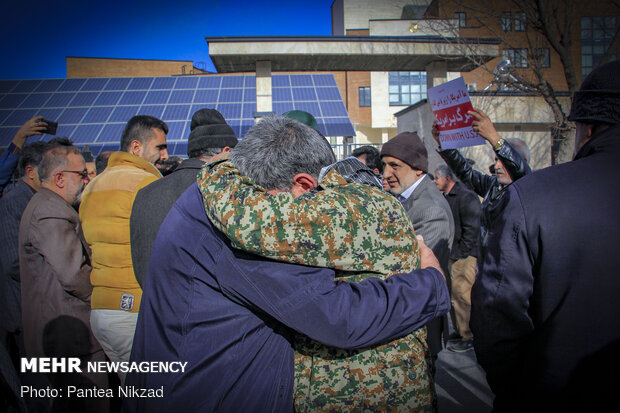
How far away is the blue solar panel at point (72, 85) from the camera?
44.6ft

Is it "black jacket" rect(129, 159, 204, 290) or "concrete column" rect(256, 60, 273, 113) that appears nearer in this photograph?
"black jacket" rect(129, 159, 204, 290)

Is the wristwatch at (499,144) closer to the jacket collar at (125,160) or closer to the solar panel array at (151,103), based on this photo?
the jacket collar at (125,160)

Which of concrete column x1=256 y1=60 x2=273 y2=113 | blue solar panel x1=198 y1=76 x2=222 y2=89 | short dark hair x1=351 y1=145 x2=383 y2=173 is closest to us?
short dark hair x1=351 y1=145 x2=383 y2=173

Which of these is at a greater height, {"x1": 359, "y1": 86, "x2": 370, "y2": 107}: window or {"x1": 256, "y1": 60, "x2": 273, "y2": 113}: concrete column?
{"x1": 359, "y1": 86, "x2": 370, "y2": 107}: window

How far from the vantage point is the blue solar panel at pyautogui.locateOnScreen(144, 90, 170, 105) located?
12.6 meters

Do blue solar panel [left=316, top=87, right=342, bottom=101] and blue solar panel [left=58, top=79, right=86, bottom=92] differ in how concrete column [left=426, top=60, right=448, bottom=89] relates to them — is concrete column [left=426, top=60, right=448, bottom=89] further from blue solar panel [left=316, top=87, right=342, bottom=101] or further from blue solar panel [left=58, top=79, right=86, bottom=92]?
blue solar panel [left=58, top=79, right=86, bottom=92]

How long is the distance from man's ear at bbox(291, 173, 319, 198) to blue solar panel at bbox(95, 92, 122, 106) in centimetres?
1336

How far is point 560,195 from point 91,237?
2.72m

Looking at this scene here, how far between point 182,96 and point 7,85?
6849mm

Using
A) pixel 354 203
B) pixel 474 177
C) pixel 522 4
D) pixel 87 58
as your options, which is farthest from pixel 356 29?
pixel 354 203

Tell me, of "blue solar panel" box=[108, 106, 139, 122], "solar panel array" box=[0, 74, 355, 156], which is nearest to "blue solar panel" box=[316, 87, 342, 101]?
"solar panel array" box=[0, 74, 355, 156]

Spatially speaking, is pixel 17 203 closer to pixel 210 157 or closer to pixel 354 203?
pixel 210 157

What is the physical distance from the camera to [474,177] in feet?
12.6

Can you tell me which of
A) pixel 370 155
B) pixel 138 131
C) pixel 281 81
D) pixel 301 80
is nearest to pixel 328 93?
pixel 301 80
